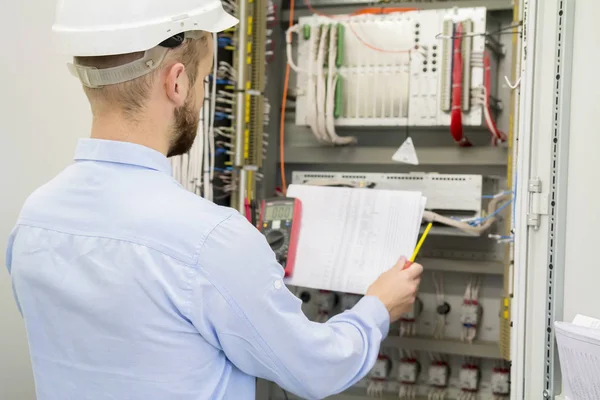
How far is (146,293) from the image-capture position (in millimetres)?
963

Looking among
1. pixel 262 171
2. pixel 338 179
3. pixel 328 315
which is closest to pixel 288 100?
pixel 262 171

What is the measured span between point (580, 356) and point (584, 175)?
37 centimetres

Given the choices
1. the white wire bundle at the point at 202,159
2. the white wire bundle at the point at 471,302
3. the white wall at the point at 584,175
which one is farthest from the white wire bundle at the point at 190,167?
the white wall at the point at 584,175

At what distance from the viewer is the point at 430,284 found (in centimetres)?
266

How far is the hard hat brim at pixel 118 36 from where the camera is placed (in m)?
1.03

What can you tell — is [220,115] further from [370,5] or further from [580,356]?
[580,356]

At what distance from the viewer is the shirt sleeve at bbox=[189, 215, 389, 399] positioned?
964 millimetres

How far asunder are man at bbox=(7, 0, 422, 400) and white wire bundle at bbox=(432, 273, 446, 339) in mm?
1567

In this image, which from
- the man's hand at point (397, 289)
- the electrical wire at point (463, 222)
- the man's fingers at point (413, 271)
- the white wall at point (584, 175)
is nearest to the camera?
the white wall at point (584, 175)

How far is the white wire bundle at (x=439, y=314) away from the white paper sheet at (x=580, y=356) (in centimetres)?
134

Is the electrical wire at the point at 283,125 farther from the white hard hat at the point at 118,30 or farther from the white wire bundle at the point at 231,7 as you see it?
the white hard hat at the point at 118,30

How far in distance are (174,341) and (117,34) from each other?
518mm

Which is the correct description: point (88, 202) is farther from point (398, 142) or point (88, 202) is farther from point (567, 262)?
point (398, 142)

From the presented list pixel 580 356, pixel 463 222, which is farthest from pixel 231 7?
pixel 580 356
